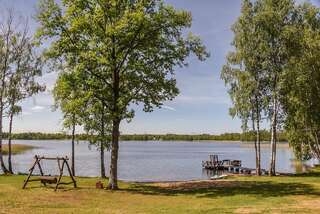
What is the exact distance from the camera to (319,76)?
115 ft

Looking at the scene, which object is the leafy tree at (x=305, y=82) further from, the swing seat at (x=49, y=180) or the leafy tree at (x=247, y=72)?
the swing seat at (x=49, y=180)

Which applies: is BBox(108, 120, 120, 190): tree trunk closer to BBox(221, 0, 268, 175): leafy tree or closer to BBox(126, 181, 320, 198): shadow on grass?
A: BBox(126, 181, 320, 198): shadow on grass

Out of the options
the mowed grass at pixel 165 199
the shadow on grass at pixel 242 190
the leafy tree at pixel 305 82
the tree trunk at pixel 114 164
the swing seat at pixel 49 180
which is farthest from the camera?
the leafy tree at pixel 305 82

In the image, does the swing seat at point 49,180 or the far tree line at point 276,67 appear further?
the far tree line at point 276,67

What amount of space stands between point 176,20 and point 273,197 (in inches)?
497

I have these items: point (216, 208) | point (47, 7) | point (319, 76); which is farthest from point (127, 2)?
point (319, 76)

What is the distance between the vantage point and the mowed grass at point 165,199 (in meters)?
18.9

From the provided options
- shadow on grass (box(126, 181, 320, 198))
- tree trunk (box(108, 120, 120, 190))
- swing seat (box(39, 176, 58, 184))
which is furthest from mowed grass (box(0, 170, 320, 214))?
tree trunk (box(108, 120, 120, 190))

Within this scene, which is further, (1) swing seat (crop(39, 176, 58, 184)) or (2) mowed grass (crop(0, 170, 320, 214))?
(1) swing seat (crop(39, 176, 58, 184))

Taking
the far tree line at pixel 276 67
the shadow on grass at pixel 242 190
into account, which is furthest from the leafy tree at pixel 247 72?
the shadow on grass at pixel 242 190

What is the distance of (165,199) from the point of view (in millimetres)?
23078

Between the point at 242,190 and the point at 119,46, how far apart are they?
1241 centimetres

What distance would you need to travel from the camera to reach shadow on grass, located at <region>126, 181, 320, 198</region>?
82.3 ft

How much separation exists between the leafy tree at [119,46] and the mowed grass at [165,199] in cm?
334
